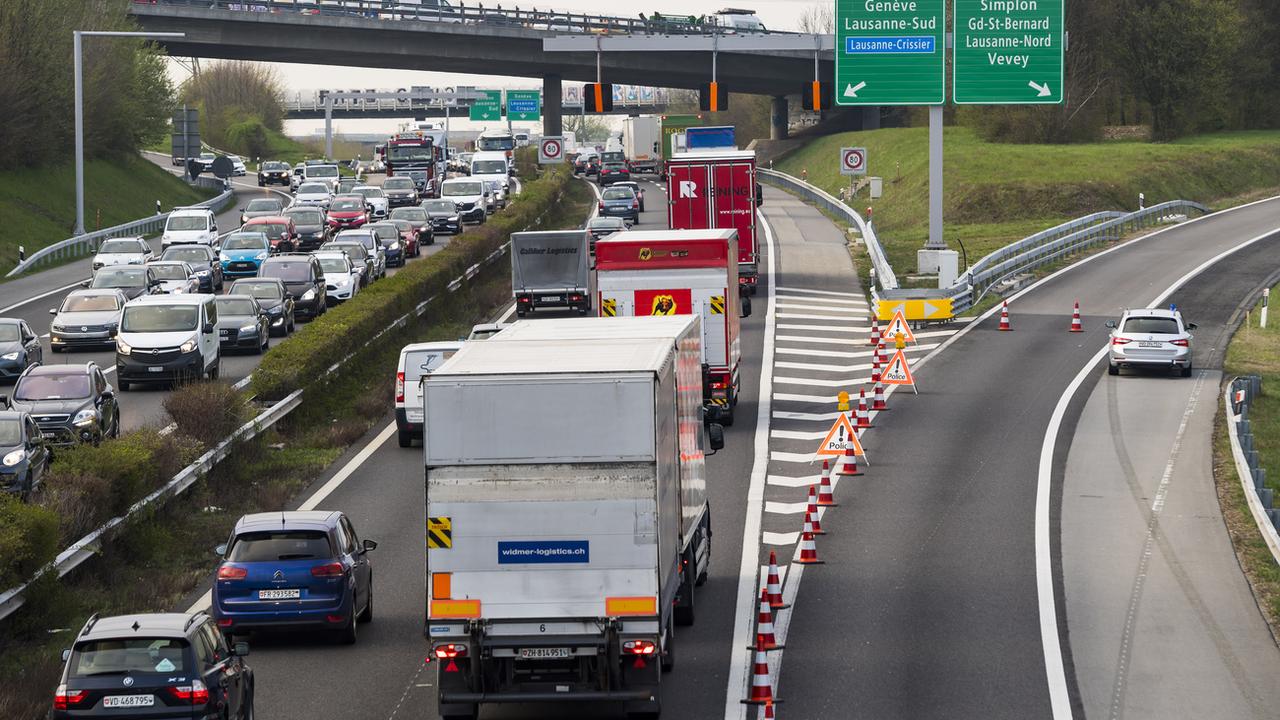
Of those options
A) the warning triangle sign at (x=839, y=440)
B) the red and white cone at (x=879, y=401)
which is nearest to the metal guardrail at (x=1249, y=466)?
the warning triangle sign at (x=839, y=440)

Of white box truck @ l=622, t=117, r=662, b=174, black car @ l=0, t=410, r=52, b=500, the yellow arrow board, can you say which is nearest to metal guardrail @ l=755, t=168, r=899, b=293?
the yellow arrow board

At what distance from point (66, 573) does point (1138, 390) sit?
905 inches

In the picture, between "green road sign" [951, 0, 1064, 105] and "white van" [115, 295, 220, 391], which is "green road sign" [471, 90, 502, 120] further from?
"white van" [115, 295, 220, 391]

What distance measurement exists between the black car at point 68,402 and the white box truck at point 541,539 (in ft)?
45.3

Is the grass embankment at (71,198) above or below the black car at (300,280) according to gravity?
above

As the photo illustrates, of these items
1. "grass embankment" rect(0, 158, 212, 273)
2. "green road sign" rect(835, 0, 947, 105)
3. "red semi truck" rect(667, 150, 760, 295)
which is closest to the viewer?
"red semi truck" rect(667, 150, 760, 295)

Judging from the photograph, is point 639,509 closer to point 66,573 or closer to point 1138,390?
point 66,573

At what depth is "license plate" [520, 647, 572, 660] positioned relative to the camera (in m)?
14.8

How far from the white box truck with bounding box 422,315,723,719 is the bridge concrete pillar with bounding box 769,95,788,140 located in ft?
349

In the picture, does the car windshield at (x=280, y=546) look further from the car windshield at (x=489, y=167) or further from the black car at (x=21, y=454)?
the car windshield at (x=489, y=167)

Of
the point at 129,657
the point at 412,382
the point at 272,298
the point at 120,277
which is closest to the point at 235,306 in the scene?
the point at 272,298

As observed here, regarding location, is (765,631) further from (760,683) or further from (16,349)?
(16,349)

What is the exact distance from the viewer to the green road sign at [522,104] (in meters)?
150

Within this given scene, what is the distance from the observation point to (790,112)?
138 m
